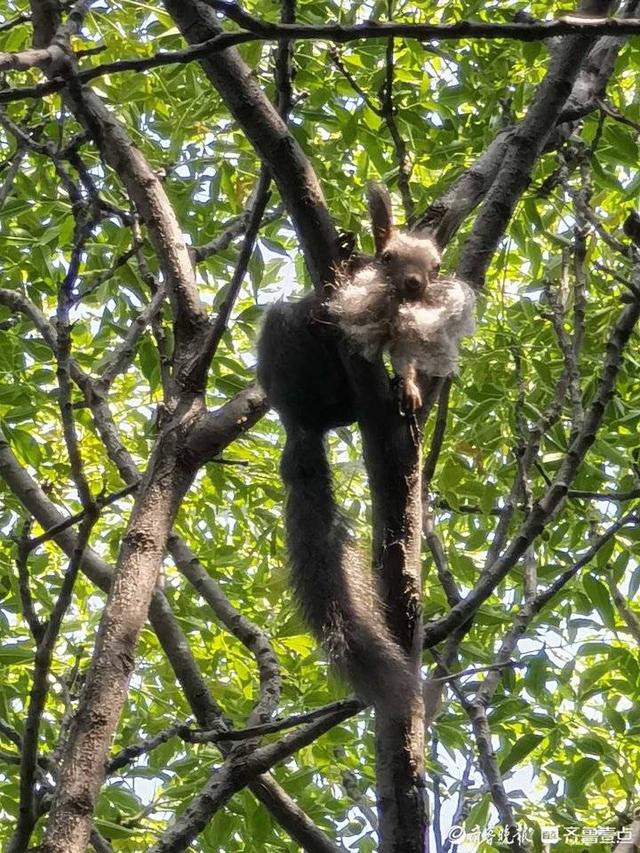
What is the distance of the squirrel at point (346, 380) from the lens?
2.43 m

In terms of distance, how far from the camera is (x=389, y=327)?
2750 millimetres

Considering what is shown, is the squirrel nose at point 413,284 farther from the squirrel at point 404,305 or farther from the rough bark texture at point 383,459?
the rough bark texture at point 383,459

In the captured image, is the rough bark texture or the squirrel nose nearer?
the rough bark texture

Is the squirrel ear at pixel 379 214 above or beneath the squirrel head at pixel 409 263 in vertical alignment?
above

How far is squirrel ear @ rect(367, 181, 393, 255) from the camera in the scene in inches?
123

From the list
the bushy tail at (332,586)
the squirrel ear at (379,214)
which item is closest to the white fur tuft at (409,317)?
the squirrel ear at (379,214)

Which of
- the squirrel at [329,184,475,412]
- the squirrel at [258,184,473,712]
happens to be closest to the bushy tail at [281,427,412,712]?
the squirrel at [258,184,473,712]

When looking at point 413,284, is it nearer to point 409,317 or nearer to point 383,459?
point 409,317

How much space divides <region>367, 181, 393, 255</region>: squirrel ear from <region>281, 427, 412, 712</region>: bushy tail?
0.62 metres

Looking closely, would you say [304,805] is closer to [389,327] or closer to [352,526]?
[352,526]

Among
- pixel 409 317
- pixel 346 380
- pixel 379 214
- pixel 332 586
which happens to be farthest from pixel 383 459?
pixel 379 214

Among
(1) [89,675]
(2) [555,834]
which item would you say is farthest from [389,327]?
(2) [555,834]

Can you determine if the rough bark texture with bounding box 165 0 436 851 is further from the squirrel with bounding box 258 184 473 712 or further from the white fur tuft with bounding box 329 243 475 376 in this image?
the white fur tuft with bounding box 329 243 475 376

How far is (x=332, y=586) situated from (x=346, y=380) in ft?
2.11
